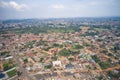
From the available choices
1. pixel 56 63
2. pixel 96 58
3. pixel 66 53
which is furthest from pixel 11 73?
pixel 96 58

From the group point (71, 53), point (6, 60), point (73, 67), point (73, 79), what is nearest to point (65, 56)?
point (71, 53)

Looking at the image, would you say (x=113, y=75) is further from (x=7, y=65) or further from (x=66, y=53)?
(x=7, y=65)

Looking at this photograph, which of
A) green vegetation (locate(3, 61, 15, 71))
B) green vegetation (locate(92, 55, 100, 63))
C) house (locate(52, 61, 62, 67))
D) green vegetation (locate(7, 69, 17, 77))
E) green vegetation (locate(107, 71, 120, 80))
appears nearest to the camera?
green vegetation (locate(107, 71, 120, 80))

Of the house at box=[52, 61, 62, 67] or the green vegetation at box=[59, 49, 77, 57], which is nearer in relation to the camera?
the house at box=[52, 61, 62, 67]

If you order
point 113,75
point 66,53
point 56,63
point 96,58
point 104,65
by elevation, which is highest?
point 66,53

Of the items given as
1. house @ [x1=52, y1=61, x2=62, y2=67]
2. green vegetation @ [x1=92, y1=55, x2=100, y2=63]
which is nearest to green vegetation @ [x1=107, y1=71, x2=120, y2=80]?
green vegetation @ [x1=92, y1=55, x2=100, y2=63]

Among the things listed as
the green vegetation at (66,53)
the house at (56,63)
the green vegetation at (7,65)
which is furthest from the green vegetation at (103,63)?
the green vegetation at (7,65)

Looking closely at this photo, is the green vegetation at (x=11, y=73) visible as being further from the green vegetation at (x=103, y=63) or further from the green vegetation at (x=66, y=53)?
the green vegetation at (x=103, y=63)

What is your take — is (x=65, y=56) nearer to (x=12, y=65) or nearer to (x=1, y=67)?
(x=12, y=65)

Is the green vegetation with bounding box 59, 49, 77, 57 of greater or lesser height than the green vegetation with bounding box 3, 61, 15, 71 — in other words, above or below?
above

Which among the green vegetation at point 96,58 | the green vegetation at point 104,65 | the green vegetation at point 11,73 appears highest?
the green vegetation at point 96,58

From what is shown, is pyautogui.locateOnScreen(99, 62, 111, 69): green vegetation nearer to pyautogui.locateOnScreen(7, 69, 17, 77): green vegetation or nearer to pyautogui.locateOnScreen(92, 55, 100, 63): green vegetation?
pyautogui.locateOnScreen(92, 55, 100, 63): green vegetation
